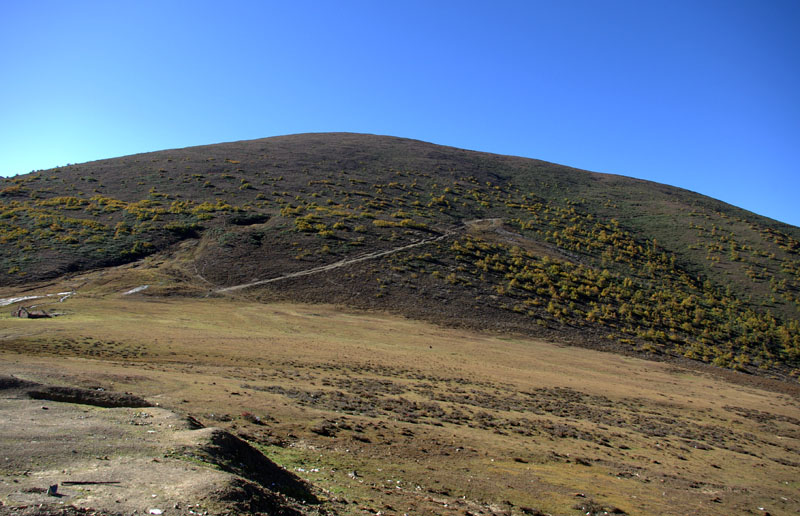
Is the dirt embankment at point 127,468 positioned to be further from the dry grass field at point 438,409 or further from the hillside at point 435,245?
the hillside at point 435,245

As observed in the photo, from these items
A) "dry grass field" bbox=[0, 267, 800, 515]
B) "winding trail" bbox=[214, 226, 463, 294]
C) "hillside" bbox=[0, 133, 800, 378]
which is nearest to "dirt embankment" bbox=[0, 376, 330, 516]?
"dry grass field" bbox=[0, 267, 800, 515]

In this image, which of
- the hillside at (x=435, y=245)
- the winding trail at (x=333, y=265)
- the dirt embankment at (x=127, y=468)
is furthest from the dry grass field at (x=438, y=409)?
the winding trail at (x=333, y=265)

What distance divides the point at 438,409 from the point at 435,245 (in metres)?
33.4

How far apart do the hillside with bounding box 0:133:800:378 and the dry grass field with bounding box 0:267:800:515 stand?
24.1 ft

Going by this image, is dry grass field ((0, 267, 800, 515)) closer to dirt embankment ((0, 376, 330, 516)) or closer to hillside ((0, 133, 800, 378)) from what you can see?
dirt embankment ((0, 376, 330, 516))

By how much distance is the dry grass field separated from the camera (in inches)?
404

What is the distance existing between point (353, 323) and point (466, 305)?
10.6 metres

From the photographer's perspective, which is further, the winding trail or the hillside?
the winding trail

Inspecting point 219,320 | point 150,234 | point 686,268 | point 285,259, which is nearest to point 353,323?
point 219,320

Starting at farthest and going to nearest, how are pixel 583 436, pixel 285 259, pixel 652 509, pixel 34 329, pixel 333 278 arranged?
pixel 285 259, pixel 333 278, pixel 34 329, pixel 583 436, pixel 652 509

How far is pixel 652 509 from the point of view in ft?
33.8

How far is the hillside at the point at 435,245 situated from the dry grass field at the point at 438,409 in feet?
24.1

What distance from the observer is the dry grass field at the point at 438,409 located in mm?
10258

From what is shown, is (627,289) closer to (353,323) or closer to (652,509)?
(353,323)
